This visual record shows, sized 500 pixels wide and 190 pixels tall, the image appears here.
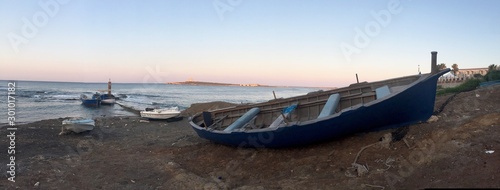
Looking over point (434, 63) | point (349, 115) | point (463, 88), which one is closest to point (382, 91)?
point (434, 63)

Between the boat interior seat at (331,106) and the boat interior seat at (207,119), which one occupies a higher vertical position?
the boat interior seat at (331,106)

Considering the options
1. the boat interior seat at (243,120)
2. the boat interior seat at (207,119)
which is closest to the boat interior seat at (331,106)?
the boat interior seat at (243,120)

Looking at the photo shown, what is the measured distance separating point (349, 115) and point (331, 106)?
1566mm

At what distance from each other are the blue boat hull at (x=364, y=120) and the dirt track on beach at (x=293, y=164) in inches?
11.8

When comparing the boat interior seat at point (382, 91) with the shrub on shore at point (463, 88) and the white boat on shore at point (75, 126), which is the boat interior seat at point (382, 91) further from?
the shrub on shore at point (463, 88)

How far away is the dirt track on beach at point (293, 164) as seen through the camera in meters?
6.44

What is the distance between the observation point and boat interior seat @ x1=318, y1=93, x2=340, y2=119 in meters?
9.23

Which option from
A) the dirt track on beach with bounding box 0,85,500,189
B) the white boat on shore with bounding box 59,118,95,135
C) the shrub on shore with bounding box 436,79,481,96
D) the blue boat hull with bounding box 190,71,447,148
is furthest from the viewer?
the shrub on shore with bounding box 436,79,481,96

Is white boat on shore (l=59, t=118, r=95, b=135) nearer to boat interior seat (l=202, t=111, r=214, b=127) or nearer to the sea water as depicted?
boat interior seat (l=202, t=111, r=214, b=127)

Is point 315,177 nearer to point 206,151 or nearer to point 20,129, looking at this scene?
point 206,151

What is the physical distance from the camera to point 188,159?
1070 centimetres

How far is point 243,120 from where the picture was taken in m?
11.4

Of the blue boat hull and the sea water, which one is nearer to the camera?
the blue boat hull

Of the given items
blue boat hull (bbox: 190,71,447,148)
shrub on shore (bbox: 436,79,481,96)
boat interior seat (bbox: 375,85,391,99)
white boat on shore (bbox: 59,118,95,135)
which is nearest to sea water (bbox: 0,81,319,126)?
white boat on shore (bbox: 59,118,95,135)
